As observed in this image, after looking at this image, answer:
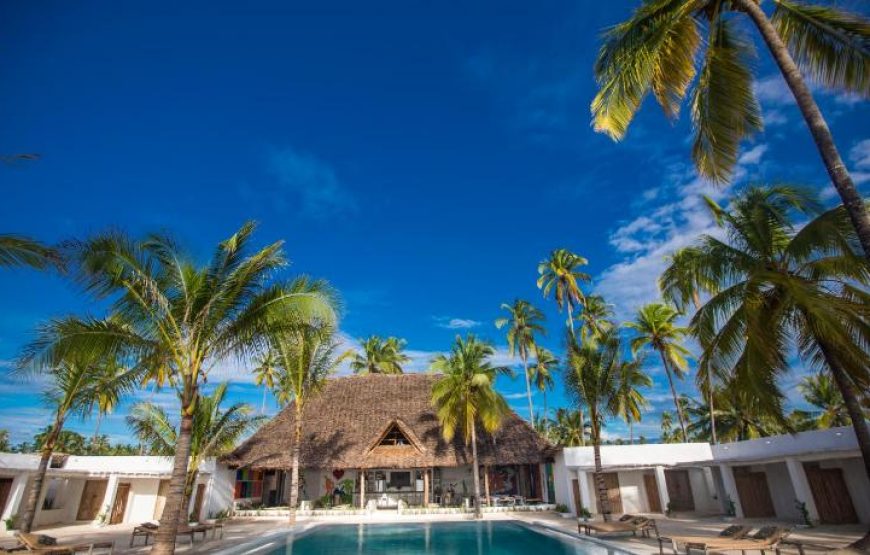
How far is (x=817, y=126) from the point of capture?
628 centimetres

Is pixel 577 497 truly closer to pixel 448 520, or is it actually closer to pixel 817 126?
pixel 448 520

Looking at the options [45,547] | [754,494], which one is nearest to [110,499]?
[45,547]

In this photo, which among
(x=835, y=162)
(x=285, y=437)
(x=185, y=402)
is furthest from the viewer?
(x=285, y=437)

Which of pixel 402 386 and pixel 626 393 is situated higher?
pixel 402 386

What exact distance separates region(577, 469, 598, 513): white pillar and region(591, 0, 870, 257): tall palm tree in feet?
55.8

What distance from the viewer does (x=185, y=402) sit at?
930 cm

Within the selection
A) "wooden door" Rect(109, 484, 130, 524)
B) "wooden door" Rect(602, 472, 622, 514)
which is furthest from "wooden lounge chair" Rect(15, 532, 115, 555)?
"wooden door" Rect(602, 472, 622, 514)

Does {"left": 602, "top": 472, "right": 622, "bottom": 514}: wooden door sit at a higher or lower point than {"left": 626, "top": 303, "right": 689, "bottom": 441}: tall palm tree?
lower

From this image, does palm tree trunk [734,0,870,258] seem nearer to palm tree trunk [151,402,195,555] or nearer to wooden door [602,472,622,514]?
palm tree trunk [151,402,195,555]

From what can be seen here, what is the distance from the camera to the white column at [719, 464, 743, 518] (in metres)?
18.7

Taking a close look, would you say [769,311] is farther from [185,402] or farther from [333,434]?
[333,434]

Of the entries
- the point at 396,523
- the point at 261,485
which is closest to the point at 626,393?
the point at 396,523

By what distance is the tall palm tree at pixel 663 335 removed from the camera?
2783cm

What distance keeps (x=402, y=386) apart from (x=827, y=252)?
24681 mm
